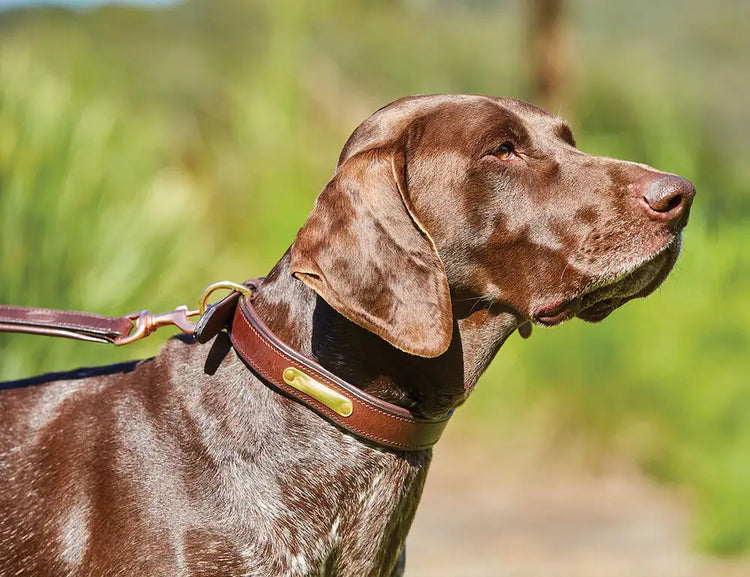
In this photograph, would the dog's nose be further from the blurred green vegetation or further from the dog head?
the blurred green vegetation

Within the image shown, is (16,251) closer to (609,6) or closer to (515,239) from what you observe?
(515,239)

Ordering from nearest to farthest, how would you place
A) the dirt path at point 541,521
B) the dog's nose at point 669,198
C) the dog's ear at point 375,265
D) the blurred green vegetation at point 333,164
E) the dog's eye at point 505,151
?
the dog's ear at point 375,265 < the dog's nose at point 669,198 < the dog's eye at point 505,151 < the blurred green vegetation at point 333,164 < the dirt path at point 541,521

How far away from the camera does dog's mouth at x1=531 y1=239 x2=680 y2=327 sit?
310 centimetres

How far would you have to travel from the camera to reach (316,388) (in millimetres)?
2951

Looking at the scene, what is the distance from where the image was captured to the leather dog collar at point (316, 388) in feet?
9.67

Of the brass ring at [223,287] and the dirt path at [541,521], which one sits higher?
the brass ring at [223,287]

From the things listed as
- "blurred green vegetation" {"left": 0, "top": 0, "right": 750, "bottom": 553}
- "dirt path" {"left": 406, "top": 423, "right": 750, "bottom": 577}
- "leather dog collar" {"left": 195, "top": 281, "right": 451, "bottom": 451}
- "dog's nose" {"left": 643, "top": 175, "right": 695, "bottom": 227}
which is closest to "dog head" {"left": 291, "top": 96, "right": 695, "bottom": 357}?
"dog's nose" {"left": 643, "top": 175, "right": 695, "bottom": 227}

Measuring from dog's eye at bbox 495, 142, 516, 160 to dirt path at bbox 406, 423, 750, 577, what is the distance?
509 centimetres

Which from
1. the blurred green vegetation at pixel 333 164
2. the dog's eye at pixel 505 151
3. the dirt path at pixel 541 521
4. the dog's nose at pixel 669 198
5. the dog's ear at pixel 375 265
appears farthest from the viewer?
the dirt path at pixel 541 521

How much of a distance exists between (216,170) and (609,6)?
611 cm

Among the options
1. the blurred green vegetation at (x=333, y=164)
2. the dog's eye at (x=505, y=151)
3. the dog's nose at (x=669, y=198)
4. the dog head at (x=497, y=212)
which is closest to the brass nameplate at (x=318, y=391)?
the dog head at (x=497, y=212)

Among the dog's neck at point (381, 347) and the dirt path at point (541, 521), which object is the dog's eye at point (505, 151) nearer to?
the dog's neck at point (381, 347)

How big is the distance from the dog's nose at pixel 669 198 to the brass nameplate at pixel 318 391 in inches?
41.6

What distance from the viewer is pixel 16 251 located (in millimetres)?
6215
